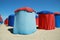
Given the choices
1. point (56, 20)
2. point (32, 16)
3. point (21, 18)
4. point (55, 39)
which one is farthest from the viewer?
point (56, 20)

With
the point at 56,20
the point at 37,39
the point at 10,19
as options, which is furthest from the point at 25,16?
the point at 10,19

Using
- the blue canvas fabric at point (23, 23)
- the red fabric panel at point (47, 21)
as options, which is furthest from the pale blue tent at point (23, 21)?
the red fabric panel at point (47, 21)

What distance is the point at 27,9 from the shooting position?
9.12 metres

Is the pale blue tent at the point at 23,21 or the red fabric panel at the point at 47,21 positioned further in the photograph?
the red fabric panel at the point at 47,21

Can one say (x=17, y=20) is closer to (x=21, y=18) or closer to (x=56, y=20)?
(x=21, y=18)

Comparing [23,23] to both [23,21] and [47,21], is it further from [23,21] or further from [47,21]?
[47,21]

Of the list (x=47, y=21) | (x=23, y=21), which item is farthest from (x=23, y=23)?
(x=47, y=21)

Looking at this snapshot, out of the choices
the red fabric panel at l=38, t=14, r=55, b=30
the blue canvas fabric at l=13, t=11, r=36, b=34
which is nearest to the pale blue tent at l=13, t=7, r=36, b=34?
the blue canvas fabric at l=13, t=11, r=36, b=34

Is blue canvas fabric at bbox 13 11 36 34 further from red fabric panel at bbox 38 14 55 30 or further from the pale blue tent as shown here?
red fabric panel at bbox 38 14 55 30

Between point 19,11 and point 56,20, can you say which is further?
point 56,20

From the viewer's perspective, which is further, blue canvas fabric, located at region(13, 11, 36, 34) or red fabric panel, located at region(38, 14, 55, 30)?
red fabric panel, located at region(38, 14, 55, 30)

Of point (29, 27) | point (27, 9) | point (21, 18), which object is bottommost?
point (29, 27)

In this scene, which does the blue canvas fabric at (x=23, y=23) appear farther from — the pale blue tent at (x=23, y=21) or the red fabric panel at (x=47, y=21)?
the red fabric panel at (x=47, y=21)

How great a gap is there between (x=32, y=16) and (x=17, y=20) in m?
1.23
